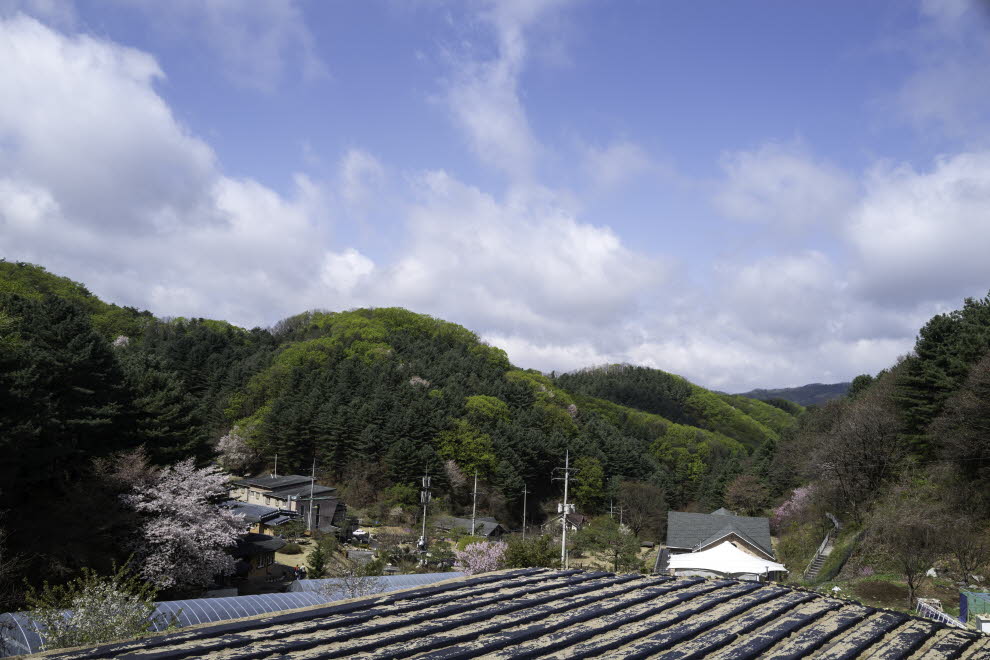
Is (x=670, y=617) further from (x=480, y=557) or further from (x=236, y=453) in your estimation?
(x=236, y=453)

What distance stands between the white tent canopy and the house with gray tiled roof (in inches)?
546

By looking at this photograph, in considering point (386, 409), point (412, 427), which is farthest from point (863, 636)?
point (386, 409)

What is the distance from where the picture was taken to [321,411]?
5281 cm

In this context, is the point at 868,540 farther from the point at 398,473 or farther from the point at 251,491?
the point at 251,491

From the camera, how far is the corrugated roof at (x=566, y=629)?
13.0ft

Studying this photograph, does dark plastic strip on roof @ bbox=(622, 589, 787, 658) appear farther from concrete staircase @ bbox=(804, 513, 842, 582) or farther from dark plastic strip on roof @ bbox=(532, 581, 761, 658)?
concrete staircase @ bbox=(804, 513, 842, 582)

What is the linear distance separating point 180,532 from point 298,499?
22961 millimetres

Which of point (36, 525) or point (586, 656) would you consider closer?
point (586, 656)

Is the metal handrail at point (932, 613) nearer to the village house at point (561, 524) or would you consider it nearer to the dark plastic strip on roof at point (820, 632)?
the dark plastic strip on roof at point (820, 632)

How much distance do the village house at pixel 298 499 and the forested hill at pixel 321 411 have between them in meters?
4.90

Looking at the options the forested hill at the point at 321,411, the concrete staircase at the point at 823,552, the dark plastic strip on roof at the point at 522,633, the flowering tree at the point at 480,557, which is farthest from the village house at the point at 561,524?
the dark plastic strip on roof at the point at 522,633

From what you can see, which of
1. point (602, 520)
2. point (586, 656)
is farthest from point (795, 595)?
point (602, 520)

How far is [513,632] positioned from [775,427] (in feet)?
416

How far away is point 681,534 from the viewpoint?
34.5 metres
